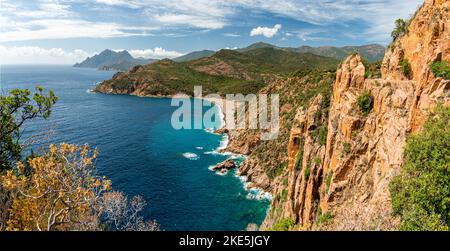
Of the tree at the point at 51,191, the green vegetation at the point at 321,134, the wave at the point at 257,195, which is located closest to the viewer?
the tree at the point at 51,191

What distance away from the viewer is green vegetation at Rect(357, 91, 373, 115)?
3508 cm

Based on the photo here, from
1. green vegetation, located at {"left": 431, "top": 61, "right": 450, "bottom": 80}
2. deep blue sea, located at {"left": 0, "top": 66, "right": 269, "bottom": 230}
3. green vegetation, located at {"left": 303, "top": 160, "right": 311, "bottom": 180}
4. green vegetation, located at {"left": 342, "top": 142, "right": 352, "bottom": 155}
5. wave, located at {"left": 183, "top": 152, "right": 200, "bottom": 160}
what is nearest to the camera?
green vegetation, located at {"left": 431, "top": 61, "right": 450, "bottom": 80}

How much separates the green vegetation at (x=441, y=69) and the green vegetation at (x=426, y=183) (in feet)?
17.1

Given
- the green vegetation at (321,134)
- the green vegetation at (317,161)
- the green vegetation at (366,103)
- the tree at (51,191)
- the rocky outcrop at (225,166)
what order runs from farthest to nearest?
the rocky outcrop at (225,166) < the green vegetation at (321,134) < the green vegetation at (317,161) < the green vegetation at (366,103) < the tree at (51,191)

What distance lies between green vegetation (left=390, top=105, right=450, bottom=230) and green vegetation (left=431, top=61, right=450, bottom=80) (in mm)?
5210

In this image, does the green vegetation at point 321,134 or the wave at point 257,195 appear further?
the wave at point 257,195

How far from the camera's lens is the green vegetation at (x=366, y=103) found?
115 feet

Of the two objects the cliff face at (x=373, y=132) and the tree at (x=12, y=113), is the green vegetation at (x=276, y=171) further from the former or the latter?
the tree at (x=12, y=113)

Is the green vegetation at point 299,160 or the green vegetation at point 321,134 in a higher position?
the green vegetation at point 321,134

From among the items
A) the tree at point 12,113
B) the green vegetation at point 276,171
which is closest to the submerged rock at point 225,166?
the green vegetation at point 276,171

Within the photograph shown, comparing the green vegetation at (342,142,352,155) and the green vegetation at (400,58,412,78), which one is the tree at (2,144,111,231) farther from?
the green vegetation at (400,58,412,78)
